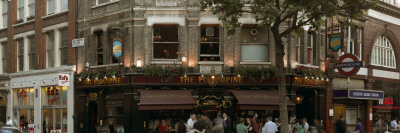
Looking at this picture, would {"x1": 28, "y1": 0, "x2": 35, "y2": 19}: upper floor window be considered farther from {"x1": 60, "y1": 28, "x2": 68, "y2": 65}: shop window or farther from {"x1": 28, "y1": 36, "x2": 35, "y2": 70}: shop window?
{"x1": 60, "y1": 28, "x2": 68, "y2": 65}: shop window

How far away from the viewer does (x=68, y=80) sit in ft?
94.2

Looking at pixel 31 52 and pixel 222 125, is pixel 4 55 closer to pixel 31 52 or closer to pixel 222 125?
pixel 31 52

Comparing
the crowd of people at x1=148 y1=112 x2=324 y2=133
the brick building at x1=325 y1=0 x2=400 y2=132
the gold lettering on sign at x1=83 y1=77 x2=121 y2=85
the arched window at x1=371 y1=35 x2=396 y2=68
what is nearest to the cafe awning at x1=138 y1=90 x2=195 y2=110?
the crowd of people at x1=148 y1=112 x2=324 y2=133

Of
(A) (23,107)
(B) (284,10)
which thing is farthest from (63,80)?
(B) (284,10)

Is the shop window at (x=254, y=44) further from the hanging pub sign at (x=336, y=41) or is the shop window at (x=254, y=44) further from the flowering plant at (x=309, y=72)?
the hanging pub sign at (x=336, y=41)

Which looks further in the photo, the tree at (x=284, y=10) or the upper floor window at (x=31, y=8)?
the upper floor window at (x=31, y=8)

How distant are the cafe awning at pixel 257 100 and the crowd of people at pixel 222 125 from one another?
29.4 inches

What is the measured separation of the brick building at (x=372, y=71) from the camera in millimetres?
30766

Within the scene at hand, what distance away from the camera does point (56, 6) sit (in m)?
31.8

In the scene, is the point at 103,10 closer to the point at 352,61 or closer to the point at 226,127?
the point at 226,127

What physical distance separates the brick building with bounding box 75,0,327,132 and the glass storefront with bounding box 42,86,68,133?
→ 458cm

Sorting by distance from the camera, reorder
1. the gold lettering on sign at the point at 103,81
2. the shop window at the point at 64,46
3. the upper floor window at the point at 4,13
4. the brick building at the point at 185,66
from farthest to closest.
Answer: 1. the upper floor window at the point at 4,13
2. the shop window at the point at 64,46
3. the gold lettering on sign at the point at 103,81
4. the brick building at the point at 185,66

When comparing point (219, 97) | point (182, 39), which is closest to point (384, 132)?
point (219, 97)

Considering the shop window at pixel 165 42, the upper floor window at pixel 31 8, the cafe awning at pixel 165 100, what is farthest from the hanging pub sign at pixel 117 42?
the upper floor window at pixel 31 8
